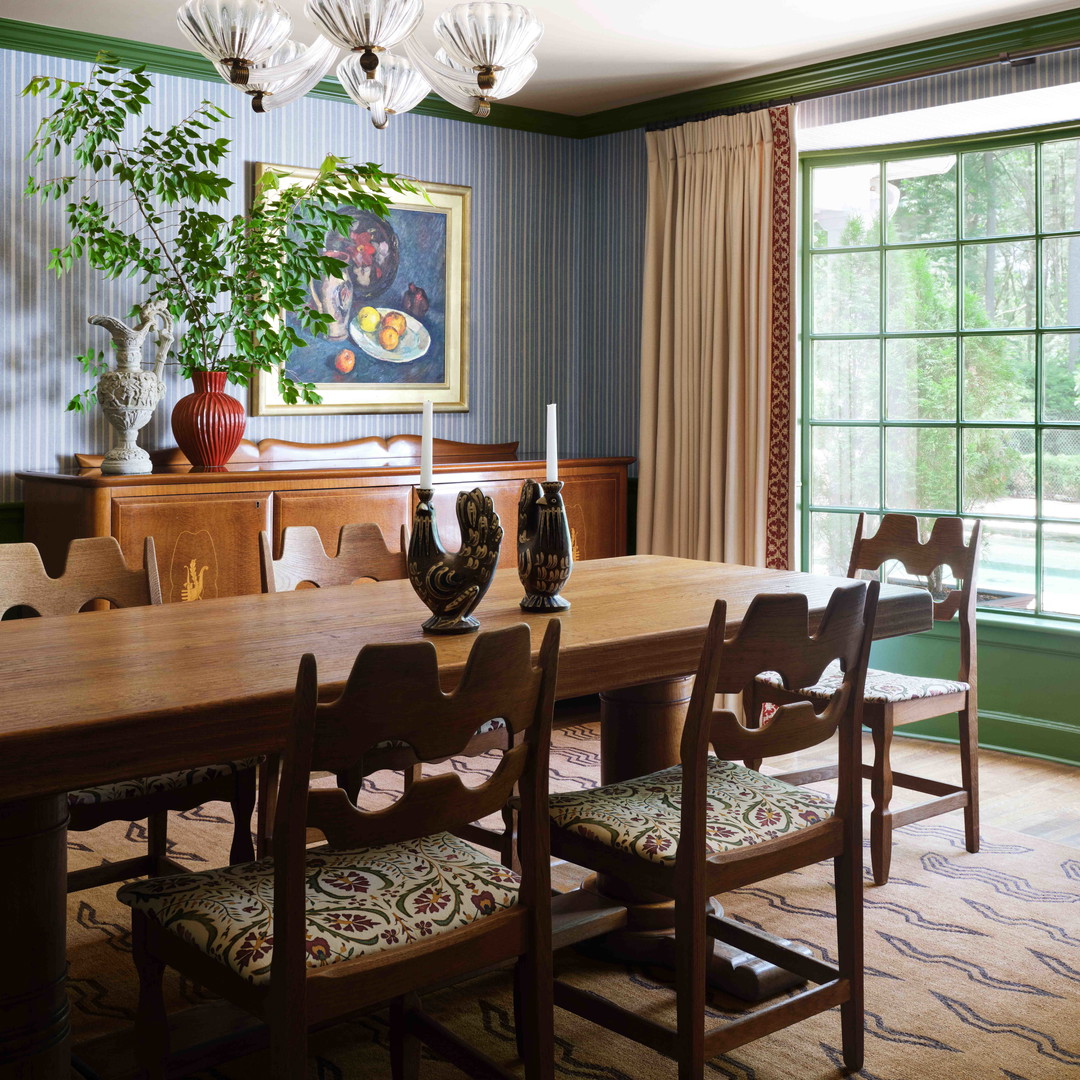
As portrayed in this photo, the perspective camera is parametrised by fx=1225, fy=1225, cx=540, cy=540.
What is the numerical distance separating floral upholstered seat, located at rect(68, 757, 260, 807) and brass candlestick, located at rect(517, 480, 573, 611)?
0.70 m

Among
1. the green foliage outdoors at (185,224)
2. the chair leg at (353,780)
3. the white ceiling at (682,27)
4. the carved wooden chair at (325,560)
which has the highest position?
the white ceiling at (682,27)

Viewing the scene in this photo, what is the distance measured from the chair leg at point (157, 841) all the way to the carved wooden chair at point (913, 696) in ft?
5.51

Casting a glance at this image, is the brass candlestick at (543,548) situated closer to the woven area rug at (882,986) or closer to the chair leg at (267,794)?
the chair leg at (267,794)

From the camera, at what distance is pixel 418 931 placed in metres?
1.81

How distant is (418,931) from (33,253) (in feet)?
10.9

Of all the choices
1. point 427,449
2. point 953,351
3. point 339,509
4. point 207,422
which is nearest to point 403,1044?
point 427,449

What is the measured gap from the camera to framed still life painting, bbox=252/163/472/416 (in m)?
4.89

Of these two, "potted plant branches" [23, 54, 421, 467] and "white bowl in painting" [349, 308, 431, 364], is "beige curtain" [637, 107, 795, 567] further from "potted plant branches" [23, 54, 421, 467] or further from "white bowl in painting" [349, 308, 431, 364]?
"potted plant branches" [23, 54, 421, 467]

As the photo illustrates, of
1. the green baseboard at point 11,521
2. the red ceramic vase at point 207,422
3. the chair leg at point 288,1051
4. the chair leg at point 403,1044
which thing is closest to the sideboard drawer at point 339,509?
the red ceramic vase at point 207,422

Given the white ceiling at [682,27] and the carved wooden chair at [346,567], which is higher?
the white ceiling at [682,27]

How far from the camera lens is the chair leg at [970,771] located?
3.53 meters

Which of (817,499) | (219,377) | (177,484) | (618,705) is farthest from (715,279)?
(618,705)

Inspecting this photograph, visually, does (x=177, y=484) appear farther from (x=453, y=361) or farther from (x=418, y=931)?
(x=418, y=931)

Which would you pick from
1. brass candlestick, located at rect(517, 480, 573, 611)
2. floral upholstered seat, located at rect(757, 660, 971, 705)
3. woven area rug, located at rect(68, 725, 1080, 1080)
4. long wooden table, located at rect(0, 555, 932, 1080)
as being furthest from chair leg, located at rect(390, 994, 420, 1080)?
floral upholstered seat, located at rect(757, 660, 971, 705)
